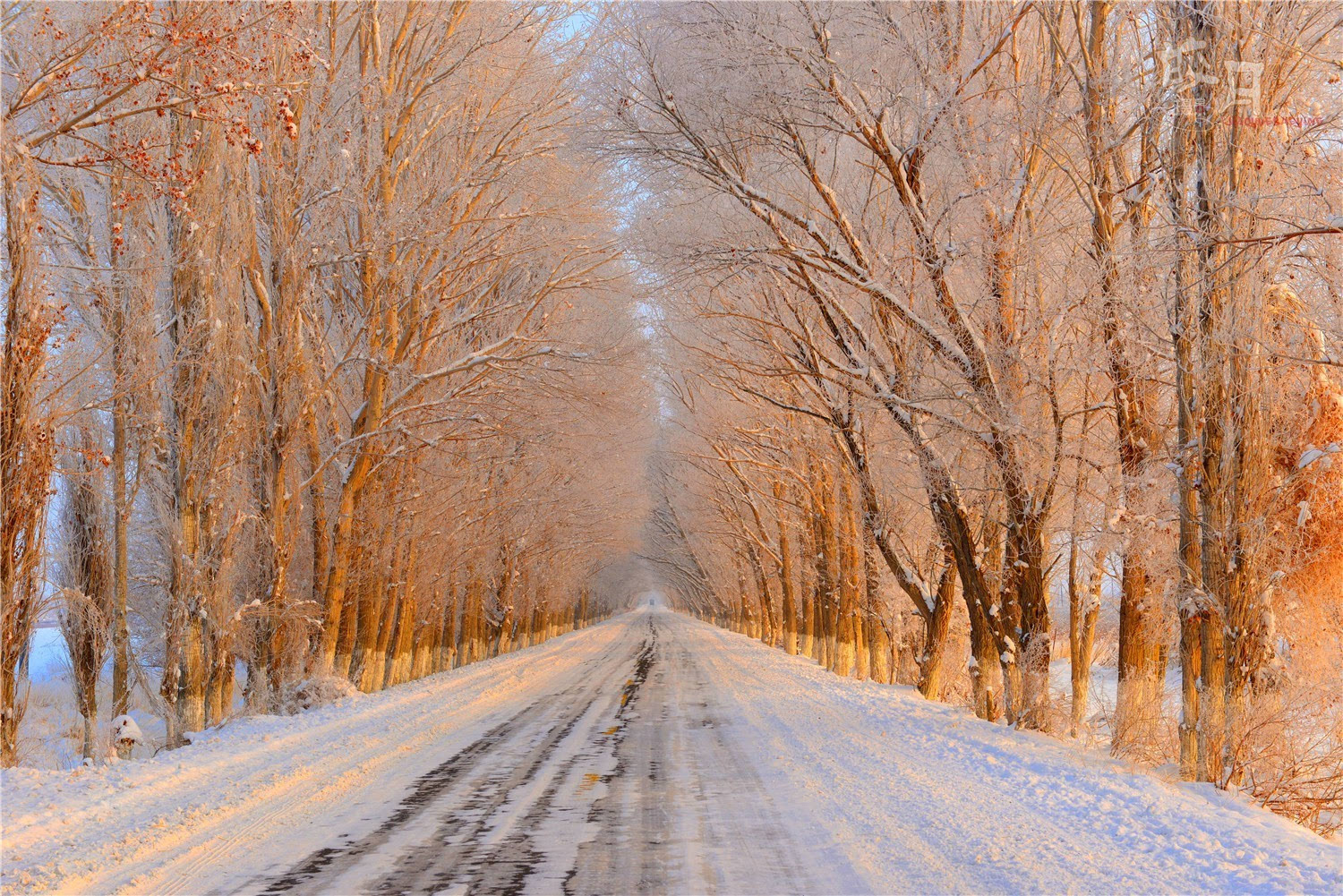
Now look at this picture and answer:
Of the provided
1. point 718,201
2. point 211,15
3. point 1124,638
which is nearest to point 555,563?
point 718,201

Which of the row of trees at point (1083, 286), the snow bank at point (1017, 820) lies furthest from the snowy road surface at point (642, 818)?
the row of trees at point (1083, 286)

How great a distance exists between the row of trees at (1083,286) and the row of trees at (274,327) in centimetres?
356

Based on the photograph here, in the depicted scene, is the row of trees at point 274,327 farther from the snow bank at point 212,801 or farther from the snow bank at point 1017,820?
the snow bank at point 1017,820

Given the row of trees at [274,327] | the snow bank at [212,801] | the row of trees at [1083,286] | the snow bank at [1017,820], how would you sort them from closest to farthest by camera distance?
the snow bank at [1017,820]
the snow bank at [212,801]
the row of trees at [1083,286]
the row of trees at [274,327]

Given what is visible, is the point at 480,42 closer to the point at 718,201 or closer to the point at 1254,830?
the point at 718,201

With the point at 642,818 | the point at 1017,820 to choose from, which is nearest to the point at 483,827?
the point at 642,818

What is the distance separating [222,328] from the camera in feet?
49.3

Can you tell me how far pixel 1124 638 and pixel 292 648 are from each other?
14.0 meters

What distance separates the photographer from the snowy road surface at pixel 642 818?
606 centimetres

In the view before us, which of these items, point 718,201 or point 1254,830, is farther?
point 718,201

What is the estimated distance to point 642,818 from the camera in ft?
25.5

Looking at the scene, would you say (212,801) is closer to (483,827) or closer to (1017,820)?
(483,827)

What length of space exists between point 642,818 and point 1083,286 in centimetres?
803

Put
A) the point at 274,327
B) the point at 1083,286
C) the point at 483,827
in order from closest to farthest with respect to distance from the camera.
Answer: the point at 483,827 < the point at 1083,286 < the point at 274,327
